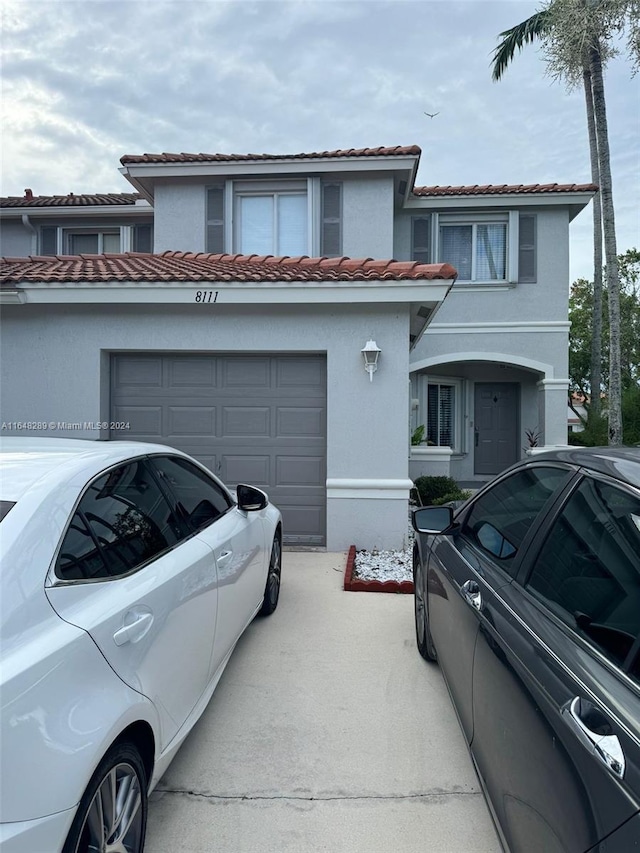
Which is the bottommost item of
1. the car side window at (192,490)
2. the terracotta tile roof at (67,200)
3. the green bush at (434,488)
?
the green bush at (434,488)

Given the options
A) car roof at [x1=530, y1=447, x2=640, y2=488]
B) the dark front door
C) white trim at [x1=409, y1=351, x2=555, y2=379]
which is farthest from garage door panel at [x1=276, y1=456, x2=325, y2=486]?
the dark front door

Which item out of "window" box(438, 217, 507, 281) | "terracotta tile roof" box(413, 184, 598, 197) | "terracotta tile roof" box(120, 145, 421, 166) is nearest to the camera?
"terracotta tile roof" box(120, 145, 421, 166)

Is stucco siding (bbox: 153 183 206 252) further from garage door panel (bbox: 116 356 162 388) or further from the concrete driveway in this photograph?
the concrete driveway

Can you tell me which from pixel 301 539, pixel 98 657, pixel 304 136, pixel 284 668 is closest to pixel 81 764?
pixel 98 657

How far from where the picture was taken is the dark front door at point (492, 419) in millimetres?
13156

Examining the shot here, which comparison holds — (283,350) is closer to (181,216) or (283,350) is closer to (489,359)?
(181,216)

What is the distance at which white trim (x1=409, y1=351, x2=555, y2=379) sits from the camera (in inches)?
445

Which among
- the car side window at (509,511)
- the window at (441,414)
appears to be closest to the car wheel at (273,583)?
the car side window at (509,511)

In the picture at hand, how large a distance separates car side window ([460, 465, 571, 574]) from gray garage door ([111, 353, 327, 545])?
151 inches

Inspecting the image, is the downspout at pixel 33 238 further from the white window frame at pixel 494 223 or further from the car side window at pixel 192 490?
the car side window at pixel 192 490

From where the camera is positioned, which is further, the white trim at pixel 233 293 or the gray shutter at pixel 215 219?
the gray shutter at pixel 215 219

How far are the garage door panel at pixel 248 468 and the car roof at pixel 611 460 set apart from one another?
190 inches

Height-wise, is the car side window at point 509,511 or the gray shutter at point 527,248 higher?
the gray shutter at point 527,248

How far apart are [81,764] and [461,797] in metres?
1.87
